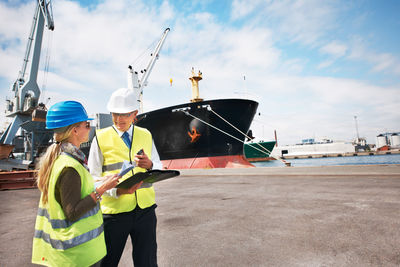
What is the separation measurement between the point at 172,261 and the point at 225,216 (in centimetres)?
177

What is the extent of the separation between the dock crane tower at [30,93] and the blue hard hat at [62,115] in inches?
834

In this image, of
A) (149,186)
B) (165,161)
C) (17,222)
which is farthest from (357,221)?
(165,161)

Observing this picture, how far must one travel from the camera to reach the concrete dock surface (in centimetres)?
243

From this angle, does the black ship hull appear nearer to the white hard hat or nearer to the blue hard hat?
the white hard hat

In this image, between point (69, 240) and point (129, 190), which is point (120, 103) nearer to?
point (129, 190)

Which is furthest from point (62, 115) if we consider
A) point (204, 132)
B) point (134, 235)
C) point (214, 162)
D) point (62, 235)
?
point (214, 162)

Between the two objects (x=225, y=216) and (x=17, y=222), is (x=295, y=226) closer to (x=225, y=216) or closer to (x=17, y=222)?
(x=225, y=216)

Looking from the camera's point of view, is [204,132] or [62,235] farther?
[204,132]

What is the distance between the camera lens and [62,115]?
1.35 metres

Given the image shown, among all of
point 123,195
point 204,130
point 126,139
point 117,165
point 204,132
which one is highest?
point 204,130

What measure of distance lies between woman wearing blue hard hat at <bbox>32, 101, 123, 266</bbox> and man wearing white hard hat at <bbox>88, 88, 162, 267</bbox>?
280 millimetres

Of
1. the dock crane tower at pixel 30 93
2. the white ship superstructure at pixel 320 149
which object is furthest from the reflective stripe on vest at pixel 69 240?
the white ship superstructure at pixel 320 149

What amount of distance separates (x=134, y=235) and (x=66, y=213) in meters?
0.66

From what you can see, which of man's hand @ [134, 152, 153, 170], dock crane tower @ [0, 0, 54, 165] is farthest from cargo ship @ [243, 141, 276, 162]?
man's hand @ [134, 152, 153, 170]
